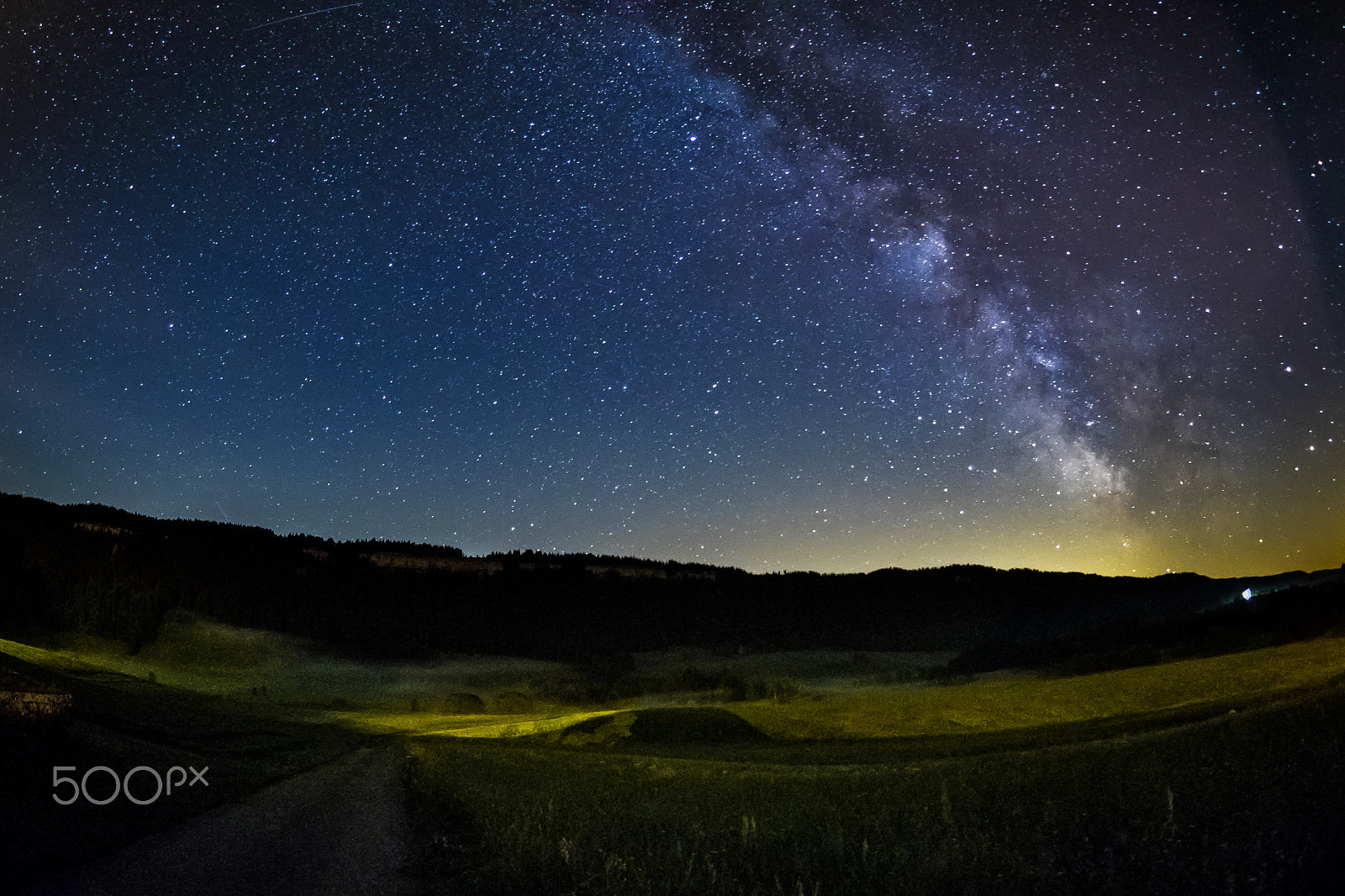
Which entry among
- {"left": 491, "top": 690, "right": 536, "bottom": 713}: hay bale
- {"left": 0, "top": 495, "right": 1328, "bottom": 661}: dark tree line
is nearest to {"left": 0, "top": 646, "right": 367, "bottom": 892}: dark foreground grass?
{"left": 491, "top": 690, "right": 536, "bottom": 713}: hay bale

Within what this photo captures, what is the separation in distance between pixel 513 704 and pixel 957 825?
4836cm

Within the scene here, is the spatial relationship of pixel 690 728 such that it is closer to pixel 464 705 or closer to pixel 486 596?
pixel 464 705

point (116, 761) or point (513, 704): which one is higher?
point (116, 761)

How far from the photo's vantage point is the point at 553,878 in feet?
25.3

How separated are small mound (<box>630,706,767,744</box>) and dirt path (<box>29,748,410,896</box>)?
46.3 feet

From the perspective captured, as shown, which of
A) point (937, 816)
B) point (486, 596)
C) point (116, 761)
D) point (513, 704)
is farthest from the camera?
point (486, 596)

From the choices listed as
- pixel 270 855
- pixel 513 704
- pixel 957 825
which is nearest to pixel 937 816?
pixel 957 825

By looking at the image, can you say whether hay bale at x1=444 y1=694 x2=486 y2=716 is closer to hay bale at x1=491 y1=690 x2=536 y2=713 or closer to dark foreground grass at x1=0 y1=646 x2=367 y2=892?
hay bale at x1=491 y1=690 x2=536 y2=713

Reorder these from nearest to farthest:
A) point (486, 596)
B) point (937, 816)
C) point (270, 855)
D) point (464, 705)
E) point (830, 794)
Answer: point (270, 855)
point (937, 816)
point (830, 794)
point (464, 705)
point (486, 596)

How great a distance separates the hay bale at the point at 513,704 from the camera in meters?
51.6

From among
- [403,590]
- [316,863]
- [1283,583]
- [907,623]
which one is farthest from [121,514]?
[1283,583]

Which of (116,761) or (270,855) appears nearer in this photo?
(270,855)

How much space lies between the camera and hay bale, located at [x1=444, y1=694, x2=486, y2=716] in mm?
51000

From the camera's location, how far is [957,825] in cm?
896
